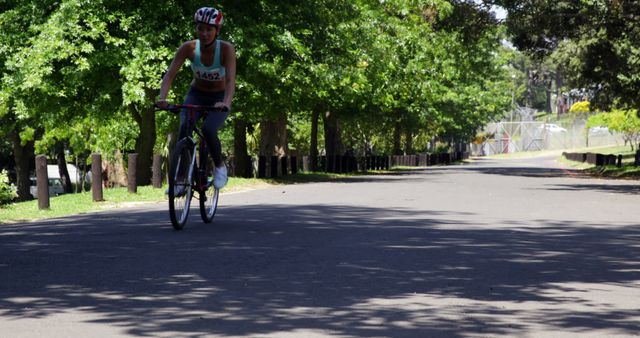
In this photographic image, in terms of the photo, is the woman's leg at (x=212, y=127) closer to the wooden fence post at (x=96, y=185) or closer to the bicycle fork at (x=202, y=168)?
the bicycle fork at (x=202, y=168)

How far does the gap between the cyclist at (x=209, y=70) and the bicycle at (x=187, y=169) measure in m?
0.11

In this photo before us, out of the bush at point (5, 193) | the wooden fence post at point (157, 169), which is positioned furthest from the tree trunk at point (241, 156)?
the bush at point (5, 193)

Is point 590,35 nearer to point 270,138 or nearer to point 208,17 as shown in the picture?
point 270,138

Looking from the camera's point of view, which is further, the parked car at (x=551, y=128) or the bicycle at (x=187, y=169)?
the parked car at (x=551, y=128)

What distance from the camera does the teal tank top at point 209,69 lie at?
35.2 feet

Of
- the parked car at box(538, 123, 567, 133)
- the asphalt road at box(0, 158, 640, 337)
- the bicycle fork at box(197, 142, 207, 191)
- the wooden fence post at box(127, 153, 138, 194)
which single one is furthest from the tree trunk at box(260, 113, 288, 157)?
the parked car at box(538, 123, 567, 133)

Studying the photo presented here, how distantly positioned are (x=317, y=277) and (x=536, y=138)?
462 ft

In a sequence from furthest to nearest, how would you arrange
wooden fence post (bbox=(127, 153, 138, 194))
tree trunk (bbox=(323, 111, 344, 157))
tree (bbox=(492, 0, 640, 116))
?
tree trunk (bbox=(323, 111, 344, 157))
tree (bbox=(492, 0, 640, 116))
wooden fence post (bbox=(127, 153, 138, 194))

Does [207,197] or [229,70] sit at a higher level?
[229,70]

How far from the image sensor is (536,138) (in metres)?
145

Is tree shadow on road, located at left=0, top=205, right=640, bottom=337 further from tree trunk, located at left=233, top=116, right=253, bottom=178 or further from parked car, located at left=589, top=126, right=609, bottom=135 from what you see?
parked car, located at left=589, top=126, right=609, bottom=135

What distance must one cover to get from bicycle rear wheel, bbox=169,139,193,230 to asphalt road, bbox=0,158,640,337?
0.24m

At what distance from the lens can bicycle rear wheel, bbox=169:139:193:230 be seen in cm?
1095

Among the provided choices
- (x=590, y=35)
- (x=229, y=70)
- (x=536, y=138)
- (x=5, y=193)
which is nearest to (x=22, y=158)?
(x=590, y=35)
